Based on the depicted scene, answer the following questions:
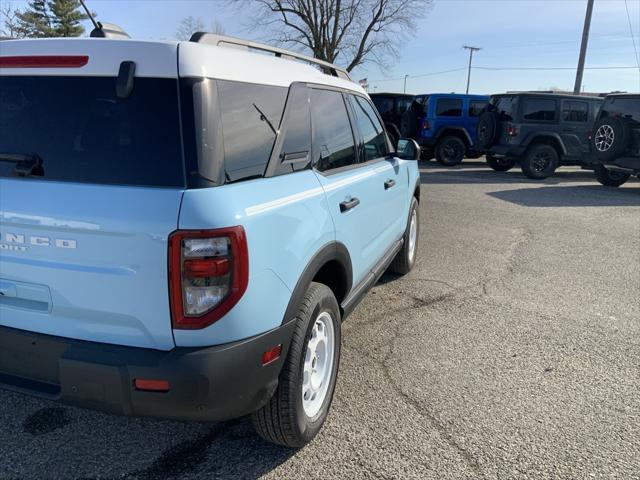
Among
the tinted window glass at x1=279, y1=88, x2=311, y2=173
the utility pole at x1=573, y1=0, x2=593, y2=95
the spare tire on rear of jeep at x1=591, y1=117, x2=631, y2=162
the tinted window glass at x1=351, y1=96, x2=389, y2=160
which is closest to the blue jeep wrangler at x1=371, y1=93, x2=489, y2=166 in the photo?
the spare tire on rear of jeep at x1=591, y1=117, x2=631, y2=162

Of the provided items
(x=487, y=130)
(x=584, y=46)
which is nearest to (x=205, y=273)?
(x=487, y=130)

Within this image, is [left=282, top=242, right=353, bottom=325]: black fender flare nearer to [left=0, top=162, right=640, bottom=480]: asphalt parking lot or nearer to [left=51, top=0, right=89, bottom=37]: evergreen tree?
[left=0, top=162, right=640, bottom=480]: asphalt parking lot

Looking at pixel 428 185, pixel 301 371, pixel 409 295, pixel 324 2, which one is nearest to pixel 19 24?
pixel 324 2

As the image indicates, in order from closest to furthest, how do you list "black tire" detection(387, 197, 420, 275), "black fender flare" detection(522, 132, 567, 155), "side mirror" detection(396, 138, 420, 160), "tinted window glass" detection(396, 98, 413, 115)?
"side mirror" detection(396, 138, 420, 160) → "black tire" detection(387, 197, 420, 275) → "black fender flare" detection(522, 132, 567, 155) → "tinted window glass" detection(396, 98, 413, 115)

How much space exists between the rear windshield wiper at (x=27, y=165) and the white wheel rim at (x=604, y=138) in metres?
11.7

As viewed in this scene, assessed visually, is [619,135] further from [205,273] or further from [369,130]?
[205,273]

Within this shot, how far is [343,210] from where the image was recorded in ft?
9.47

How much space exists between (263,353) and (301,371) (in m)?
0.37

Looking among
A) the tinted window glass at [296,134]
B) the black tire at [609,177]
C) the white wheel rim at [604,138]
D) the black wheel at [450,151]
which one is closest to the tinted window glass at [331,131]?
the tinted window glass at [296,134]

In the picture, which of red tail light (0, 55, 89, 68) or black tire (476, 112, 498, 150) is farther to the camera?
black tire (476, 112, 498, 150)

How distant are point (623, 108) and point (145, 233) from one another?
12.0 meters

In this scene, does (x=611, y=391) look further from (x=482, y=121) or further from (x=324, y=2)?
(x=324, y=2)

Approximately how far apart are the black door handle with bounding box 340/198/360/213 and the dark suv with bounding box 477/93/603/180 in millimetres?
11023

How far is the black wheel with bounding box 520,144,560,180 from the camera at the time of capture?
43.1ft
